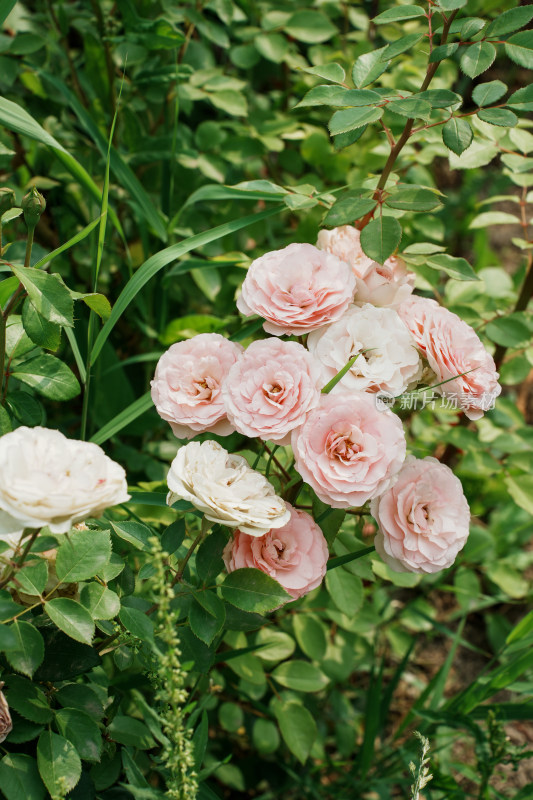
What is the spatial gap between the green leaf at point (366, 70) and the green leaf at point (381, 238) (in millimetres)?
205

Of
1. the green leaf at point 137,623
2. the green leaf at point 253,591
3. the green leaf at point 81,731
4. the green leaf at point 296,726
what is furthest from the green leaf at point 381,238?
the green leaf at point 296,726

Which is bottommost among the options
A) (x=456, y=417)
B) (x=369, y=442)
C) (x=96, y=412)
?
(x=456, y=417)

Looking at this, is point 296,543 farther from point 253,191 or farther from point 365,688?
point 365,688

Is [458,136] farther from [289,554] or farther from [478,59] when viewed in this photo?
[289,554]

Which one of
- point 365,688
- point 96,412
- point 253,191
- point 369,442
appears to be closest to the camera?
point 369,442

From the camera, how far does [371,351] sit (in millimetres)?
869

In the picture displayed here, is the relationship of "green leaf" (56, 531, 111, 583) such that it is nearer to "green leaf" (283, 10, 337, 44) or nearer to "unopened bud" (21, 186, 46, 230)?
"unopened bud" (21, 186, 46, 230)

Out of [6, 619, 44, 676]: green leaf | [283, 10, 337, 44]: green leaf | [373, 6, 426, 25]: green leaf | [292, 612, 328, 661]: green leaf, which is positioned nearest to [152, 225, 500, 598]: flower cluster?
[6, 619, 44, 676]: green leaf

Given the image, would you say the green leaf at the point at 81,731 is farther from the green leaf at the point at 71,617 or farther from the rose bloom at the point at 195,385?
the rose bloom at the point at 195,385

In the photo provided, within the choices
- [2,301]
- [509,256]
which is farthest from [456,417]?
[509,256]

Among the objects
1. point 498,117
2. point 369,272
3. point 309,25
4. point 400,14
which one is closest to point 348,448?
point 369,272

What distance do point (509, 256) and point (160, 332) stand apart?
6.17 feet

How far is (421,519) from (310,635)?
21.9 inches

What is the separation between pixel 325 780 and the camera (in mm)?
1651
